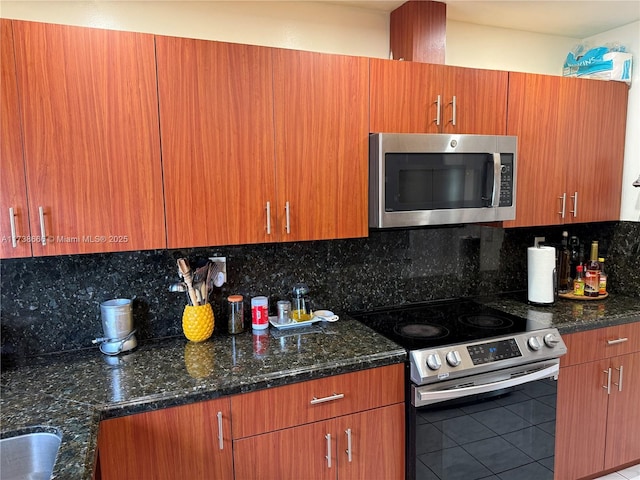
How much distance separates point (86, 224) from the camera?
1.55 meters

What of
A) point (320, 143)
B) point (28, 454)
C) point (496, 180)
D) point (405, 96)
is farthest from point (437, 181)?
point (28, 454)

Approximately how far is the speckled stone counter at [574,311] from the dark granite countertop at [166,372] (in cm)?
1

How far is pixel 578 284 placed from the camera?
251 cm

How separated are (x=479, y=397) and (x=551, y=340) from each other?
1.48 ft

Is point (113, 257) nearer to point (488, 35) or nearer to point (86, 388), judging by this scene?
point (86, 388)

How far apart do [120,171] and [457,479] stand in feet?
6.05

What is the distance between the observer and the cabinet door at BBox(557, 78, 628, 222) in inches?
90.4

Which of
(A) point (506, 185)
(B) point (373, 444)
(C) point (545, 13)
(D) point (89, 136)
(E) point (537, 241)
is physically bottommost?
(B) point (373, 444)

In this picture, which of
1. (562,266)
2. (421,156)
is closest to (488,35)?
(421,156)

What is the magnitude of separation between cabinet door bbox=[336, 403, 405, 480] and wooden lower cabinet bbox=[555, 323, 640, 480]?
88 centimetres

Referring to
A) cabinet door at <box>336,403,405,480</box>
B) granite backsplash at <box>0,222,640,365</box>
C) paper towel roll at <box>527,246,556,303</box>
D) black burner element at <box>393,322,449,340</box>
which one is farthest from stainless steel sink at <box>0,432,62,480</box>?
paper towel roll at <box>527,246,556,303</box>

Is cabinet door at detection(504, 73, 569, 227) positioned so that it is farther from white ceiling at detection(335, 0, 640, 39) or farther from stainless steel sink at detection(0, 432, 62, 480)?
stainless steel sink at detection(0, 432, 62, 480)

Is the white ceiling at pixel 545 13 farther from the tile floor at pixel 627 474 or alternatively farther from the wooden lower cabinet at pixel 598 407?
the tile floor at pixel 627 474

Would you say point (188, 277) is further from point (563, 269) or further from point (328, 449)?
point (563, 269)
